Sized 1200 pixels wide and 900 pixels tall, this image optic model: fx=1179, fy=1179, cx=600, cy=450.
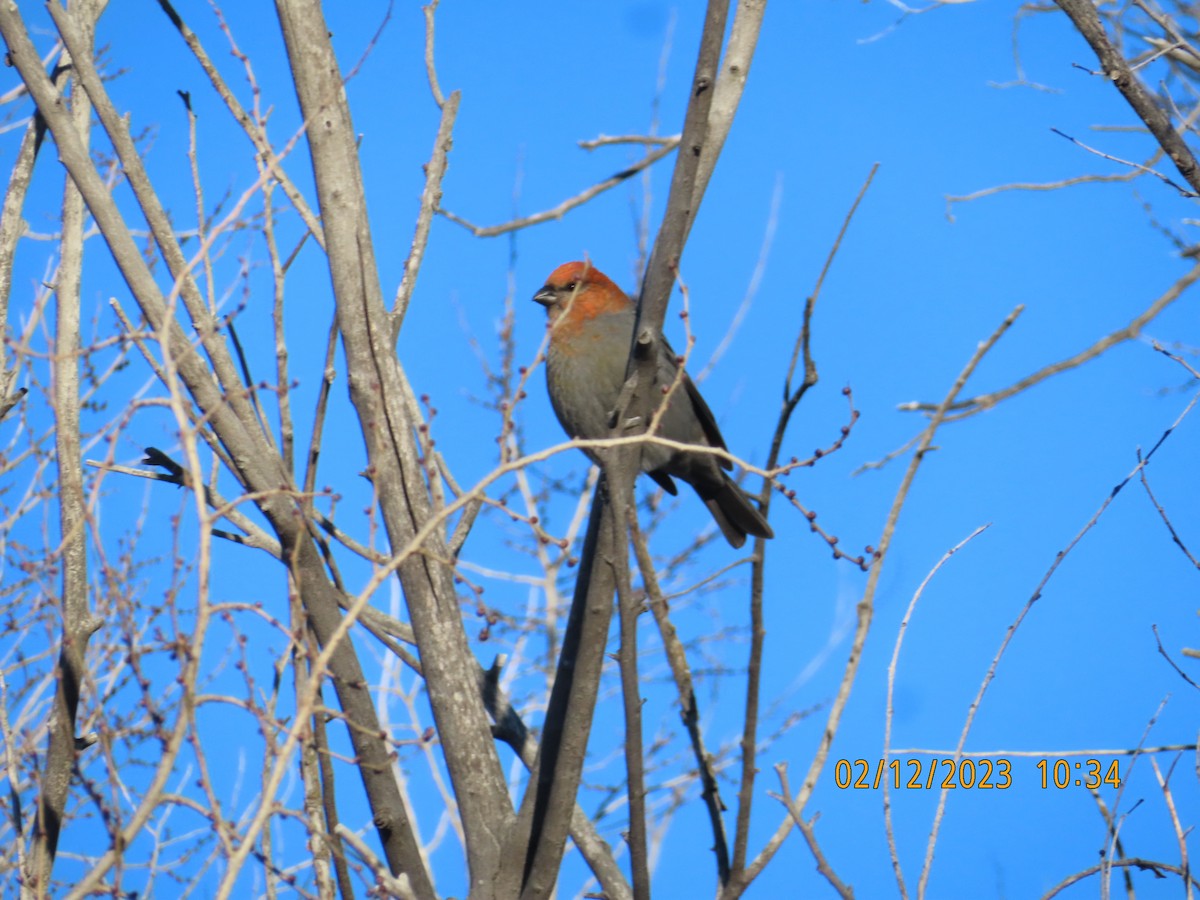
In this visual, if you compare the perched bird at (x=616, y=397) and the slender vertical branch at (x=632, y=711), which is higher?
the perched bird at (x=616, y=397)

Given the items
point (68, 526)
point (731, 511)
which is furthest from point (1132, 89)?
point (68, 526)

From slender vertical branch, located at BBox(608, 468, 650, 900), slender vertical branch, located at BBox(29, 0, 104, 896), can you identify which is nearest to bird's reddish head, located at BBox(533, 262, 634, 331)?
slender vertical branch, located at BBox(29, 0, 104, 896)

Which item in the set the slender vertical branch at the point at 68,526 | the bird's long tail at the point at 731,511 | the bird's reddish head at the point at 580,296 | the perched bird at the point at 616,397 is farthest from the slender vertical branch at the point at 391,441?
the bird's long tail at the point at 731,511

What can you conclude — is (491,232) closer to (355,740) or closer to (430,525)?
(355,740)

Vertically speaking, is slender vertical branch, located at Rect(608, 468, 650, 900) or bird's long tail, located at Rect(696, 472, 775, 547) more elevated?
bird's long tail, located at Rect(696, 472, 775, 547)

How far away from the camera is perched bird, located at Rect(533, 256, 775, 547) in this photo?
4527 mm

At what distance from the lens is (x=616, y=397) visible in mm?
4480

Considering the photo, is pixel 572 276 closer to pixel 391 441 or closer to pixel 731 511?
pixel 731 511

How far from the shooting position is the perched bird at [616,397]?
4527 mm

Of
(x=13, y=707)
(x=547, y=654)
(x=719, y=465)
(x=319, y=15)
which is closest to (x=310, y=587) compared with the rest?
(x=319, y=15)

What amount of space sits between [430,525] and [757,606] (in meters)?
0.98

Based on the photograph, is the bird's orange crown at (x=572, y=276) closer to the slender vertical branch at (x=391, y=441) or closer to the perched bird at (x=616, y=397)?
the perched bird at (x=616, y=397)

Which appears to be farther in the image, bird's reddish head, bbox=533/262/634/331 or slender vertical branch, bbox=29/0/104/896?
bird's reddish head, bbox=533/262/634/331

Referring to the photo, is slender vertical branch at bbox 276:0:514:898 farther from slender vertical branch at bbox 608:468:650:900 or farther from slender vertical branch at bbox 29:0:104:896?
slender vertical branch at bbox 29:0:104:896
